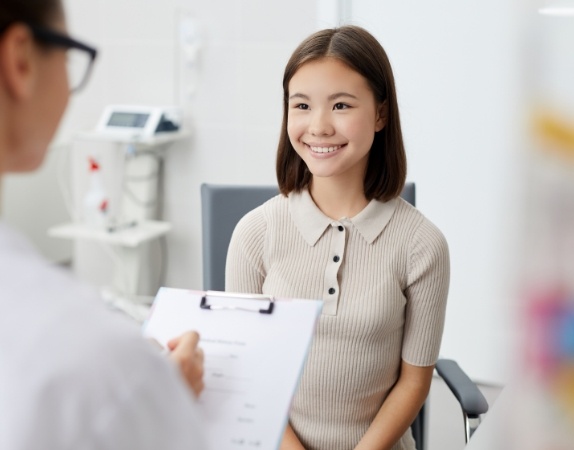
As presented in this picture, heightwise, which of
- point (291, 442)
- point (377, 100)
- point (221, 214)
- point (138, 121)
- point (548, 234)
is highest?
point (377, 100)

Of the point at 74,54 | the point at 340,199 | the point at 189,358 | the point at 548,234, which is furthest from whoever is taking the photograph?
the point at 548,234

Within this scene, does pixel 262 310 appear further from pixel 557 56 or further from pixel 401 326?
pixel 557 56

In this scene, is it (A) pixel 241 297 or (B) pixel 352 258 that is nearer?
(A) pixel 241 297

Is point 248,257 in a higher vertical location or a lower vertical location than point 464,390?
higher

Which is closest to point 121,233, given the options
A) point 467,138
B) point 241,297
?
point 467,138

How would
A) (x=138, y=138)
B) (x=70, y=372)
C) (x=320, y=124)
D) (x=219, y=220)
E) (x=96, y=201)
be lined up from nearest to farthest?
(x=70, y=372)
(x=320, y=124)
(x=219, y=220)
(x=138, y=138)
(x=96, y=201)

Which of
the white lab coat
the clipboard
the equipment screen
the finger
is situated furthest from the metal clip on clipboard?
the equipment screen

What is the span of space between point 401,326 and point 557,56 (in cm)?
151

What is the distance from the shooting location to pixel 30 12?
600 mm

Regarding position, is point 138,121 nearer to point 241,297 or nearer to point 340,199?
point 340,199

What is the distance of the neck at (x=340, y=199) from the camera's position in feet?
4.75

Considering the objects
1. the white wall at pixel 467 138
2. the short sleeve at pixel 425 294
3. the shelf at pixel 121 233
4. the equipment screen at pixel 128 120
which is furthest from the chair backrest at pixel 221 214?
the equipment screen at pixel 128 120

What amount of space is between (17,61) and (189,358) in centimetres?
40

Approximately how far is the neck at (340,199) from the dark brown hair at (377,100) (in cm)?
2
